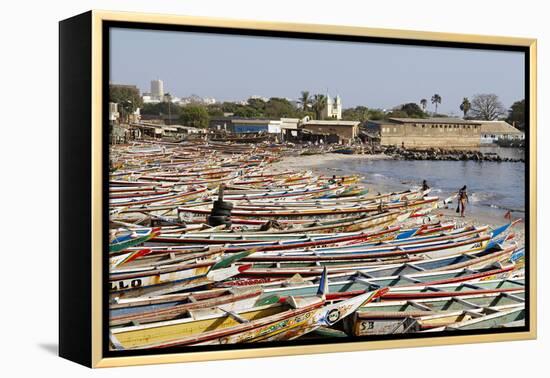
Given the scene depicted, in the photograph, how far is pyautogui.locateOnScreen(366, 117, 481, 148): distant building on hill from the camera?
27.7 feet

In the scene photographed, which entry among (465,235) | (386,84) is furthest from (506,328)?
(386,84)

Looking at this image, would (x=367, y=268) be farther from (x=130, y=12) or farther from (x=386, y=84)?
(x=130, y=12)

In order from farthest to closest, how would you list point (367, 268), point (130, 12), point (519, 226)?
point (519, 226) → point (367, 268) → point (130, 12)

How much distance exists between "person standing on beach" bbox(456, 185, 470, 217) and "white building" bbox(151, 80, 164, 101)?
239 centimetres

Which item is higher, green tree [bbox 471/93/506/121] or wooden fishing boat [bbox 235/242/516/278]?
green tree [bbox 471/93/506/121]

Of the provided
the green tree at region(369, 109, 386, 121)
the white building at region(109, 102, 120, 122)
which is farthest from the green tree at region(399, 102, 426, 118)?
the white building at region(109, 102, 120, 122)

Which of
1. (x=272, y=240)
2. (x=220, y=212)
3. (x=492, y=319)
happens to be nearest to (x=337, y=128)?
(x=272, y=240)

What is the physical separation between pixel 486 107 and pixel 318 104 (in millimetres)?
→ 1402

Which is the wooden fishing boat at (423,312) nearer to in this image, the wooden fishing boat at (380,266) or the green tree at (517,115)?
the wooden fishing boat at (380,266)

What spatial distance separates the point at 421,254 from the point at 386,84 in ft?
4.09

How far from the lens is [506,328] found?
865 cm

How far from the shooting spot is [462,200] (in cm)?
863

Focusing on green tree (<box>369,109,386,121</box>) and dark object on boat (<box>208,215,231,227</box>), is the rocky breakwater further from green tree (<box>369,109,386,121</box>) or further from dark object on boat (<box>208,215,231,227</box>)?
dark object on boat (<box>208,215,231,227</box>)

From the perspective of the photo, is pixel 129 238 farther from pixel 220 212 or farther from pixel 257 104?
pixel 257 104
